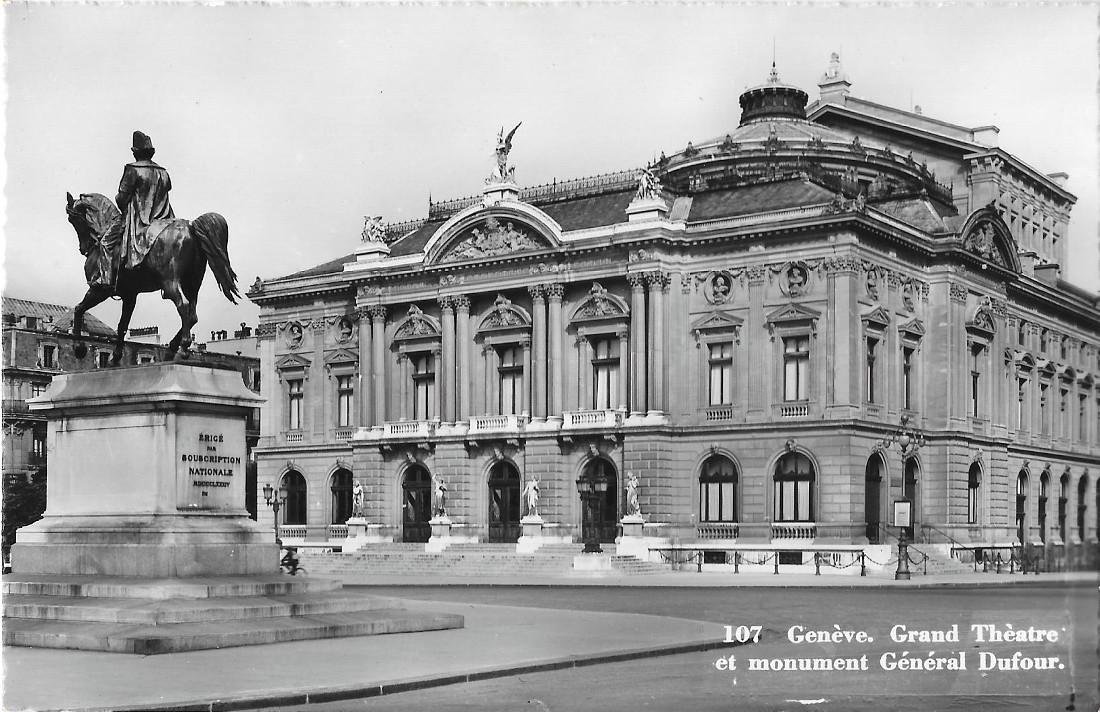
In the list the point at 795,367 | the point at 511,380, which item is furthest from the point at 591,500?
the point at 795,367

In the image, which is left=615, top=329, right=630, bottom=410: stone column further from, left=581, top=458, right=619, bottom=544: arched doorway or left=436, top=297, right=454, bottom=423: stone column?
left=436, top=297, right=454, bottom=423: stone column

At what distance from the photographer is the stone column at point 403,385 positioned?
61.1m

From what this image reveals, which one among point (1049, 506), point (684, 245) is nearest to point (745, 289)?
point (684, 245)

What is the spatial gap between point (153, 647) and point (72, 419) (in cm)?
513

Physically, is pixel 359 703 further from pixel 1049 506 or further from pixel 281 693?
pixel 1049 506

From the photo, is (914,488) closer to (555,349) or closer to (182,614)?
(555,349)

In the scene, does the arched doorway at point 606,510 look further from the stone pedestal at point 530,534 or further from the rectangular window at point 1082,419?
the rectangular window at point 1082,419

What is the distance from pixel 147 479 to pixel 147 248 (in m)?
3.37

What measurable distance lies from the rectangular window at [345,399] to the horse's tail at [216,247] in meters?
41.8

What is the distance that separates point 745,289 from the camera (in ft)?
175

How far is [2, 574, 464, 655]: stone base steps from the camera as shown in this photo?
59.7 ft

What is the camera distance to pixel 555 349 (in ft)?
184

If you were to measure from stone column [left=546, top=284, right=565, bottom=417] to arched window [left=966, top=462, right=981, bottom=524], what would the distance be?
1544 centimetres

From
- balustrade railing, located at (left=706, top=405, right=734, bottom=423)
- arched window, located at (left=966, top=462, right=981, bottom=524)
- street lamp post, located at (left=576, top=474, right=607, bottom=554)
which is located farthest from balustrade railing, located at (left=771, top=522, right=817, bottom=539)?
arched window, located at (left=966, top=462, right=981, bottom=524)
